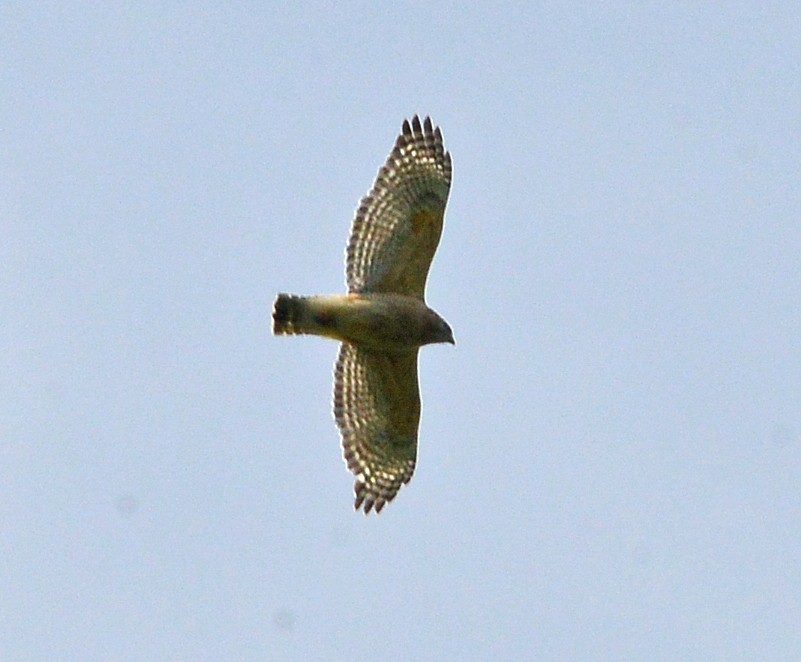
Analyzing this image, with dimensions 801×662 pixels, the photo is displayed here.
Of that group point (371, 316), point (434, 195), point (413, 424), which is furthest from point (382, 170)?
point (413, 424)

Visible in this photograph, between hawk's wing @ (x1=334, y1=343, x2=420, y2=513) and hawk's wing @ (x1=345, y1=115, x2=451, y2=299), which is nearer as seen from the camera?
hawk's wing @ (x1=345, y1=115, x2=451, y2=299)

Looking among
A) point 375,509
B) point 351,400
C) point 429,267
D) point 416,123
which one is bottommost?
point 375,509

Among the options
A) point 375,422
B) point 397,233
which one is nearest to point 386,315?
point 397,233

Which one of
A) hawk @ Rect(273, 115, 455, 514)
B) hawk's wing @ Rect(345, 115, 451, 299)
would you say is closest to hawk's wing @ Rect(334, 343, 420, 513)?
hawk @ Rect(273, 115, 455, 514)

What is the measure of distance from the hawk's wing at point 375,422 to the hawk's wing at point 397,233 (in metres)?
0.79

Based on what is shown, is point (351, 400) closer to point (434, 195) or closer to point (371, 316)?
point (371, 316)

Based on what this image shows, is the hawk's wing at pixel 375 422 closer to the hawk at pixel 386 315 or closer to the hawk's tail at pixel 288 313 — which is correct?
the hawk at pixel 386 315

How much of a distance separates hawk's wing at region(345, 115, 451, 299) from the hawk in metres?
0.01

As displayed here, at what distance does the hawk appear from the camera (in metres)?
15.5

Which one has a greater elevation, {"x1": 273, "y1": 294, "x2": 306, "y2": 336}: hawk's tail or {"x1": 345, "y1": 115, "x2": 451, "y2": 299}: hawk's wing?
{"x1": 345, "y1": 115, "x2": 451, "y2": 299}: hawk's wing

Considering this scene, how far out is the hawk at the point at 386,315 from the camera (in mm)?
15508

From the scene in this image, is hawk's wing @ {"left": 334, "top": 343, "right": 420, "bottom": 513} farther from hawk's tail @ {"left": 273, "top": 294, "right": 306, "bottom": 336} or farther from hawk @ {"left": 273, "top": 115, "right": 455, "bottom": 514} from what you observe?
hawk's tail @ {"left": 273, "top": 294, "right": 306, "bottom": 336}

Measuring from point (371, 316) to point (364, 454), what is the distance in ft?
5.52

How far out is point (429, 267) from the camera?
Answer: 52.2 feet
